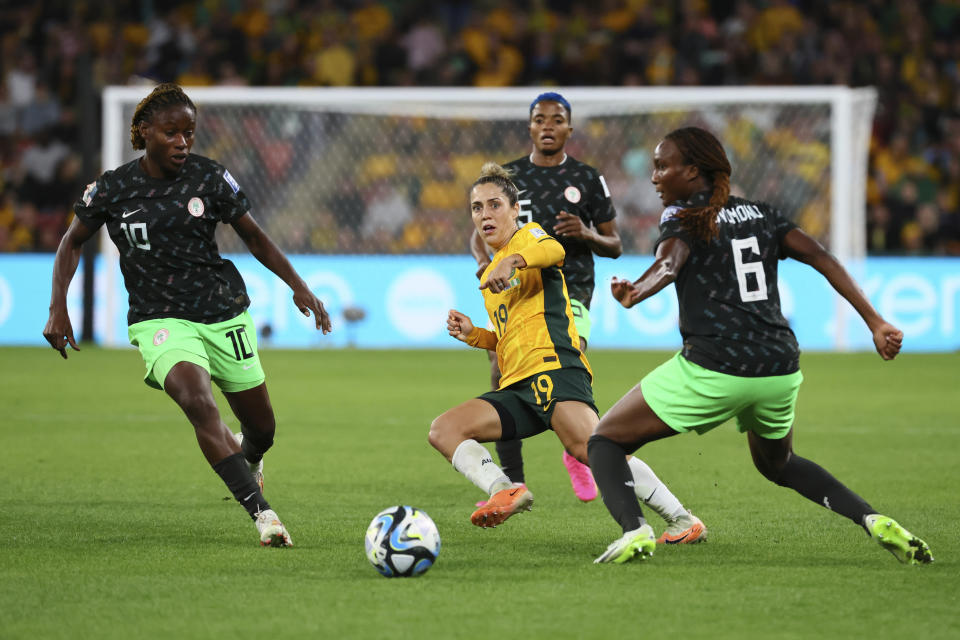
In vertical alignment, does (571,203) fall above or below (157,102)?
below

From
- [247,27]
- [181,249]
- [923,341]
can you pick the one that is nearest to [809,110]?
[923,341]

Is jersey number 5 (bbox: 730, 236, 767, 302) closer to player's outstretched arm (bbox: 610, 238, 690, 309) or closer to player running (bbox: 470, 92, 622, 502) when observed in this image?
player's outstretched arm (bbox: 610, 238, 690, 309)

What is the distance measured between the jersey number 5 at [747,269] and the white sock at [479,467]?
1.26 meters

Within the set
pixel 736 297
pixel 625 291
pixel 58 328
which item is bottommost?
pixel 58 328

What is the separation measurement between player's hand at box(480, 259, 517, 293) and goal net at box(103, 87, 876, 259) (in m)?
12.6

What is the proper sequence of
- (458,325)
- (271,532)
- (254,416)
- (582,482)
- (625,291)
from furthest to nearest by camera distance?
(582,482) → (254,416) → (458,325) → (271,532) → (625,291)

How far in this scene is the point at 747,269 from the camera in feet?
17.0

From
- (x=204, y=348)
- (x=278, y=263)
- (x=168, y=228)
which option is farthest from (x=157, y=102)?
(x=204, y=348)

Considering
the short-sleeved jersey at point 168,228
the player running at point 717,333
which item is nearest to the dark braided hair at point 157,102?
the short-sleeved jersey at point 168,228

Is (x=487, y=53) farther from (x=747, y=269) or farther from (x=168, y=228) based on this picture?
(x=747, y=269)

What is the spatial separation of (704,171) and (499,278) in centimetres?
91

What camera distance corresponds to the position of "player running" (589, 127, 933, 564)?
5117 mm

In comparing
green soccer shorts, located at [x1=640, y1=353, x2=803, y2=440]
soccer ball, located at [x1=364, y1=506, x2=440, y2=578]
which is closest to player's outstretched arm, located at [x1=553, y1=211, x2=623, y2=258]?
green soccer shorts, located at [x1=640, y1=353, x2=803, y2=440]

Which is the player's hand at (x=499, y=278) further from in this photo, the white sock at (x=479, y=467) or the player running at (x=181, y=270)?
the player running at (x=181, y=270)
